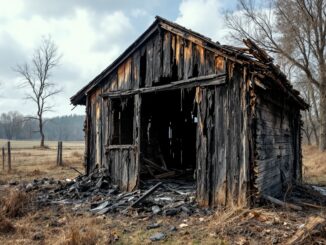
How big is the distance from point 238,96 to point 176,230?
11.6ft

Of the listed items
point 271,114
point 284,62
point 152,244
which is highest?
point 284,62

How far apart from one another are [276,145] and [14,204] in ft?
24.0

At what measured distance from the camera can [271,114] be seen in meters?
9.92

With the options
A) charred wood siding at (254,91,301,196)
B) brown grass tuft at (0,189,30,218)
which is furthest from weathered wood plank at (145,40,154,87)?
brown grass tuft at (0,189,30,218)

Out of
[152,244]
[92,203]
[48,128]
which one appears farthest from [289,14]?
[48,128]

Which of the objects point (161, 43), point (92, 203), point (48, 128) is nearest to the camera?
point (92, 203)

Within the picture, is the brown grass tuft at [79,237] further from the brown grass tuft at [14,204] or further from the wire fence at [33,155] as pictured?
the wire fence at [33,155]

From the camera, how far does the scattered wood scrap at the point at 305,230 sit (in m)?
5.73

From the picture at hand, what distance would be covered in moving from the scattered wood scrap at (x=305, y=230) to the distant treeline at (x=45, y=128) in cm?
6916

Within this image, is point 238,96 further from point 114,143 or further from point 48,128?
point 48,128

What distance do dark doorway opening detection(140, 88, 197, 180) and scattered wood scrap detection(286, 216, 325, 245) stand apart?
7.18 metres

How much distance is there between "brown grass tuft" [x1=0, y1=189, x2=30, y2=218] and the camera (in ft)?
26.8

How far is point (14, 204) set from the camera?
8398 mm

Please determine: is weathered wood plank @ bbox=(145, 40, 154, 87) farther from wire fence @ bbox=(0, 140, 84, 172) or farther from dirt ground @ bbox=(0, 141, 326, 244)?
wire fence @ bbox=(0, 140, 84, 172)
